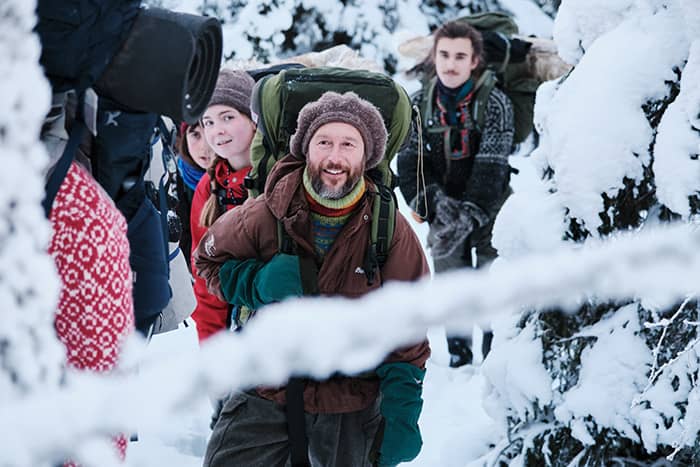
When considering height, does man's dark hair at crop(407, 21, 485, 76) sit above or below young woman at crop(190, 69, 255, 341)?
above

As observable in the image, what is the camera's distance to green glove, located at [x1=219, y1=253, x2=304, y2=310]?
267 centimetres

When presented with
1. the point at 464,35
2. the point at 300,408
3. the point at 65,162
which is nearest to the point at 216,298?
the point at 300,408

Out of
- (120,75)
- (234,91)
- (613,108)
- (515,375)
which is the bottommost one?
(515,375)

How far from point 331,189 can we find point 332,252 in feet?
0.77

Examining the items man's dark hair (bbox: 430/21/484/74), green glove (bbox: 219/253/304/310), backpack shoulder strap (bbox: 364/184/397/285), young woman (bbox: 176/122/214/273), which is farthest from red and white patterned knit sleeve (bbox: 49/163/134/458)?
man's dark hair (bbox: 430/21/484/74)

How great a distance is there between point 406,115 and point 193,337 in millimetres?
3591

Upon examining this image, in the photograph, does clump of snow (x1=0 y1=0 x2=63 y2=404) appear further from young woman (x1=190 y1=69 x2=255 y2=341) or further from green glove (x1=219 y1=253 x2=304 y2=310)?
young woman (x1=190 y1=69 x2=255 y2=341)

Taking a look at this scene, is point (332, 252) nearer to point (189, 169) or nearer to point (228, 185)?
point (228, 185)

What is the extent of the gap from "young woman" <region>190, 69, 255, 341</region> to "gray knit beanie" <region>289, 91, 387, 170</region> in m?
0.84

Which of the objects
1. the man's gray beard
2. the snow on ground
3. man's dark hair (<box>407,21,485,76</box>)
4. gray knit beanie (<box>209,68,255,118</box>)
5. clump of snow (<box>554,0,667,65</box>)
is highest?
clump of snow (<box>554,0,667,65</box>)

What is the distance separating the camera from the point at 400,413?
8.66 ft

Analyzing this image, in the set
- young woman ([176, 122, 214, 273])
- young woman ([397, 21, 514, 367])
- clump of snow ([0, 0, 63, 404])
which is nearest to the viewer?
clump of snow ([0, 0, 63, 404])

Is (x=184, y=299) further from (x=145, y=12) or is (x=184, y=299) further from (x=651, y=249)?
(x=651, y=249)

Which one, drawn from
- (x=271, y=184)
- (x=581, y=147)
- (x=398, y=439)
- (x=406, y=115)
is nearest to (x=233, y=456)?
(x=398, y=439)
